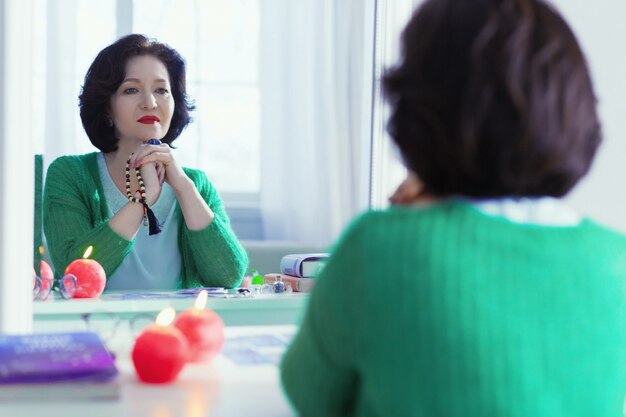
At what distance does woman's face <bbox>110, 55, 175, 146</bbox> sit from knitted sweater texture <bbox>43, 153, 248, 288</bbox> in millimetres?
93

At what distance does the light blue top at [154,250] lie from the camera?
1.51 metres

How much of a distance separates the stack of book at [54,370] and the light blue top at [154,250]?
2.48 feet

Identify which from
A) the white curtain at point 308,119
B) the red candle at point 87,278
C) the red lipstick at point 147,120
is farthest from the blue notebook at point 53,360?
the white curtain at point 308,119

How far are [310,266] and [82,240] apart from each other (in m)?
0.43

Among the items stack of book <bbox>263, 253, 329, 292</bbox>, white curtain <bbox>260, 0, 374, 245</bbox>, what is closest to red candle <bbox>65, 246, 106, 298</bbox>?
stack of book <bbox>263, 253, 329, 292</bbox>

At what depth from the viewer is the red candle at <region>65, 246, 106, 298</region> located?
1.13 m

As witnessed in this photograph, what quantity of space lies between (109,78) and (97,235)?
40 centimetres

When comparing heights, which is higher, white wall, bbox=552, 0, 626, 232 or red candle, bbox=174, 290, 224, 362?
white wall, bbox=552, 0, 626, 232

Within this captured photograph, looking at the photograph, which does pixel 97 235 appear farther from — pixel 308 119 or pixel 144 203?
pixel 308 119

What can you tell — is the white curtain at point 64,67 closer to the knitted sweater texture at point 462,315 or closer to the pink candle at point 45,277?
the pink candle at point 45,277

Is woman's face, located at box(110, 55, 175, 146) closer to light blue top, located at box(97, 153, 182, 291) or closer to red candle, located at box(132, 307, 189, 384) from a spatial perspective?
light blue top, located at box(97, 153, 182, 291)

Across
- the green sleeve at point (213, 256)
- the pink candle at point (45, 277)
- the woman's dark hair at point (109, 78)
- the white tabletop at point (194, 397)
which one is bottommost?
the green sleeve at point (213, 256)

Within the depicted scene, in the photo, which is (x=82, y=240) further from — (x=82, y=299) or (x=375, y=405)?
(x=375, y=405)

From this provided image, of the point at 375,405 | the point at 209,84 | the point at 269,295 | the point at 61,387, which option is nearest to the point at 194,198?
the point at 269,295
